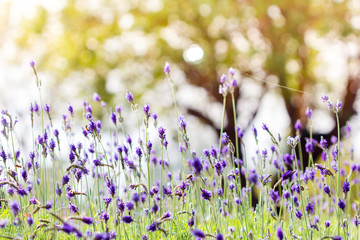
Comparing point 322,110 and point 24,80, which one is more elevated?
point 24,80

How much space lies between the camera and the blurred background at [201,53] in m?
10.5

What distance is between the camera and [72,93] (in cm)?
1347

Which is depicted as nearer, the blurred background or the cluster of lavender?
the cluster of lavender

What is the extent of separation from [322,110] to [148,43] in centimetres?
505

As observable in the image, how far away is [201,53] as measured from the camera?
1010 cm

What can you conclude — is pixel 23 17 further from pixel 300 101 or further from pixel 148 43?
pixel 300 101

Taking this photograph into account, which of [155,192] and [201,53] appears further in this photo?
[201,53]

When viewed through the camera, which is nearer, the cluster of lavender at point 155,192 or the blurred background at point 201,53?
the cluster of lavender at point 155,192

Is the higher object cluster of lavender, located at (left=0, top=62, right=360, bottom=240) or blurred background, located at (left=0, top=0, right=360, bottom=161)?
blurred background, located at (left=0, top=0, right=360, bottom=161)

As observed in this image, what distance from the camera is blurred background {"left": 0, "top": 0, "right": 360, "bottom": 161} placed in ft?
34.6

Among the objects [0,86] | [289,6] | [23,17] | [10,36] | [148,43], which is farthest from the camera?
[0,86]

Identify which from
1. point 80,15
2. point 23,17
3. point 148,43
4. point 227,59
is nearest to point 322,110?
point 227,59

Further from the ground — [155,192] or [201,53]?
[201,53]

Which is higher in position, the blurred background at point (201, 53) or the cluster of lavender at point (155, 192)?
the blurred background at point (201, 53)
